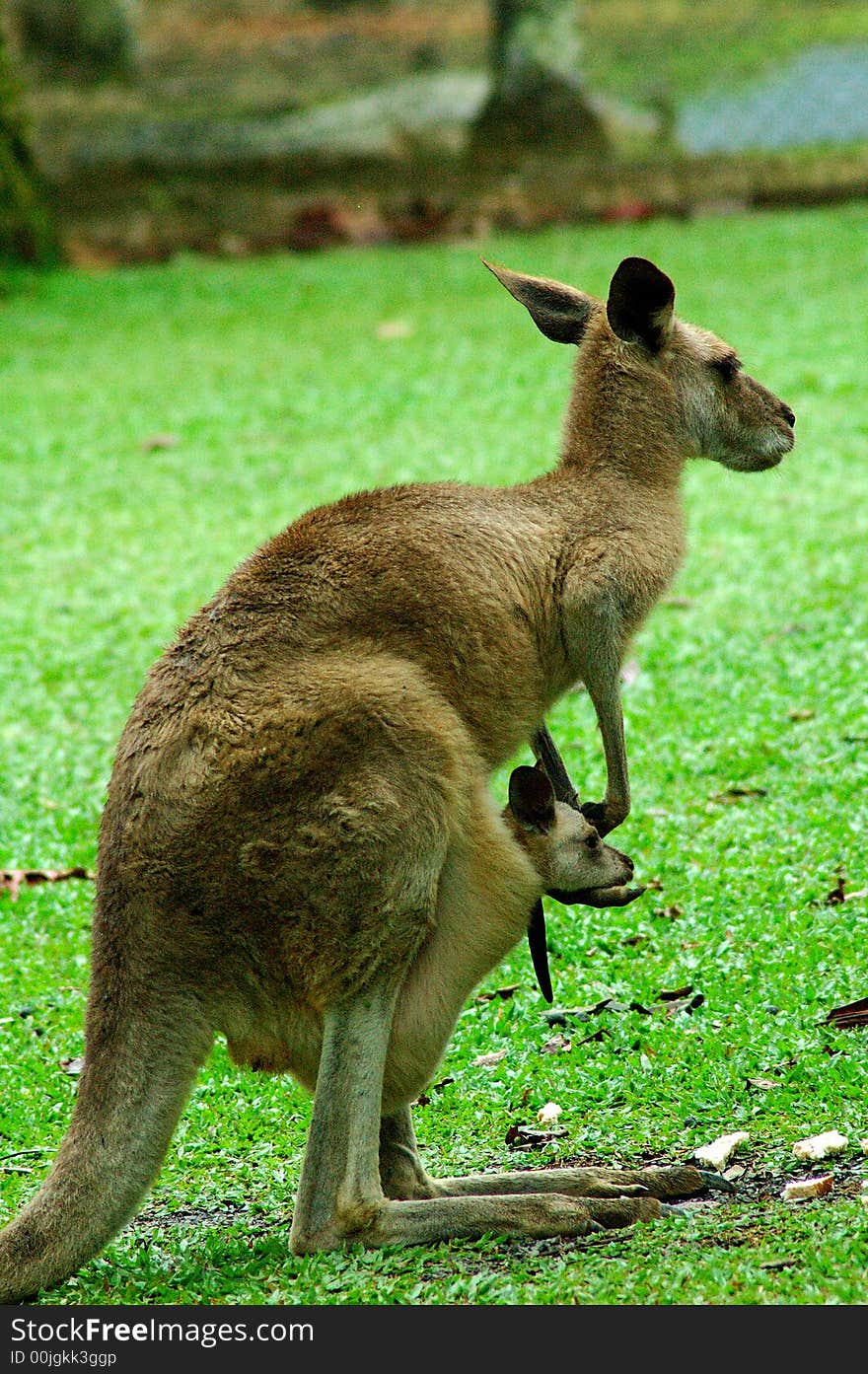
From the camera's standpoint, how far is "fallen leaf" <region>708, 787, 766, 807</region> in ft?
14.3

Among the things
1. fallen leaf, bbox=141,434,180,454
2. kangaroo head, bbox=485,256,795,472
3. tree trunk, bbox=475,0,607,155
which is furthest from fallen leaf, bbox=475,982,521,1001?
tree trunk, bbox=475,0,607,155

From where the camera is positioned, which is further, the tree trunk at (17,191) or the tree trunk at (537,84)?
the tree trunk at (537,84)

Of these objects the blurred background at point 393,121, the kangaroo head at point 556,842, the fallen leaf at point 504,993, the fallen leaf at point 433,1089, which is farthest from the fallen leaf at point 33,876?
the blurred background at point 393,121

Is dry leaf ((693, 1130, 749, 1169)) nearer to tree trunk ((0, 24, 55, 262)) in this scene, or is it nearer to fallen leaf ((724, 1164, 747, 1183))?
fallen leaf ((724, 1164, 747, 1183))

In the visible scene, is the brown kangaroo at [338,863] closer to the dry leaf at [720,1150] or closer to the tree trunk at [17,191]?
the dry leaf at [720,1150]

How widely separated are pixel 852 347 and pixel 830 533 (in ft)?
7.74

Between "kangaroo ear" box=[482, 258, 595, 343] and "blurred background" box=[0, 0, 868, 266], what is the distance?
8.21 meters

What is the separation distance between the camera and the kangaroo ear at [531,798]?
2938 millimetres

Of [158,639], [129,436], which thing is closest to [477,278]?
[129,436]

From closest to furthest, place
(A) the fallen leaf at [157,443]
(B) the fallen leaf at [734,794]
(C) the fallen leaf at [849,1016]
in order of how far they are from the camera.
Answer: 1. (C) the fallen leaf at [849,1016]
2. (B) the fallen leaf at [734,794]
3. (A) the fallen leaf at [157,443]

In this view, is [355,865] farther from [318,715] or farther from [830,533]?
[830,533]

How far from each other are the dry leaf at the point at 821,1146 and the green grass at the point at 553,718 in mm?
26

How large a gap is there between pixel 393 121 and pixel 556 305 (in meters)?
8.85

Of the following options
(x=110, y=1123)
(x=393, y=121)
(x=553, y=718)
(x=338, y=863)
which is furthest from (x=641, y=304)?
(x=393, y=121)
